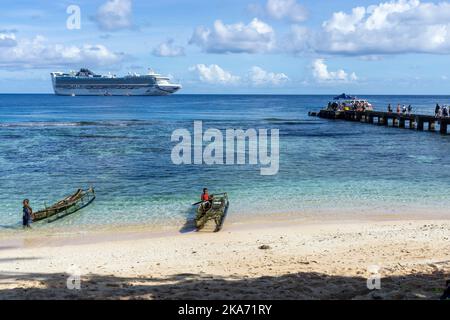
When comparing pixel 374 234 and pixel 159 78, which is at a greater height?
pixel 159 78

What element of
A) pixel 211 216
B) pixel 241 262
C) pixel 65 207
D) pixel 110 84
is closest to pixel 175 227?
pixel 211 216

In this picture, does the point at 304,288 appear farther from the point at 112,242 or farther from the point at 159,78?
the point at 159,78

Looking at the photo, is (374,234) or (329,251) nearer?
(329,251)

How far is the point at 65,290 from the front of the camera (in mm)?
9953

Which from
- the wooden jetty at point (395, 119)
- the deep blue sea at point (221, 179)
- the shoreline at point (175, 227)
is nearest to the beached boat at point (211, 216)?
the shoreline at point (175, 227)

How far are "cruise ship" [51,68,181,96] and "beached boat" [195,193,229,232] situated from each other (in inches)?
6324

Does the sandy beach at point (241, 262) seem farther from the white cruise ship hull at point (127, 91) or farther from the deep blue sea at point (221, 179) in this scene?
the white cruise ship hull at point (127, 91)

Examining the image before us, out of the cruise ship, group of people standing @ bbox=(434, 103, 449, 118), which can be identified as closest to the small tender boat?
group of people standing @ bbox=(434, 103, 449, 118)

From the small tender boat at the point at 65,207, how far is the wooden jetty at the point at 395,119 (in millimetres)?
39628

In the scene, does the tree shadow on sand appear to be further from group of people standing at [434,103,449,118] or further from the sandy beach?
group of people standing at [434,103,449,118]

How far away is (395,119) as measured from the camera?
61.8 m
